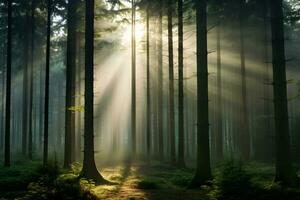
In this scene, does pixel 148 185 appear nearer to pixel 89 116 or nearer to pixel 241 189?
pixel 89 116

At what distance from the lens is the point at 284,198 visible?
350 inches

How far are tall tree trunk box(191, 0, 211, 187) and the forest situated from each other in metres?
0.04

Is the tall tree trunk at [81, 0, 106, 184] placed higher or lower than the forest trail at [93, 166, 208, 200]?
higher

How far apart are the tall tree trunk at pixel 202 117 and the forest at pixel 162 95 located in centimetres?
4

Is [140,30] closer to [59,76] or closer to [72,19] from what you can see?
Result: [72,19]

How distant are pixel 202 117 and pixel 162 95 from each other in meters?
16.2

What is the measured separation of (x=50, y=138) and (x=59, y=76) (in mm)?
16513

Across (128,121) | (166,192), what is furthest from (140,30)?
(128,121)

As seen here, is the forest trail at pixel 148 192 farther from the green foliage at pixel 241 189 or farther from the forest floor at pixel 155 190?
the green foliage at pixel 241 189

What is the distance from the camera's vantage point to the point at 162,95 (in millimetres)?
29156

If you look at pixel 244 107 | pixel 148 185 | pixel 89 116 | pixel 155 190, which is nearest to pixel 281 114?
pixel 155 190

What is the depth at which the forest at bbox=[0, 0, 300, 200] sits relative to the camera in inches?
458

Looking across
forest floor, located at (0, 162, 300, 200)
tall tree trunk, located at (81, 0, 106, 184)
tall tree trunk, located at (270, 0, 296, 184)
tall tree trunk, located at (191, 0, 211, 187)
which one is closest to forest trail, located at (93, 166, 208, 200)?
forest floor, located at (0, 162, 300, 200)

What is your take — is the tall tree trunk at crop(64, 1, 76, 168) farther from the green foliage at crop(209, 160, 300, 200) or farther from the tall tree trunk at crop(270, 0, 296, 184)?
the green foliage at crop(209, 160, 300, 200)
